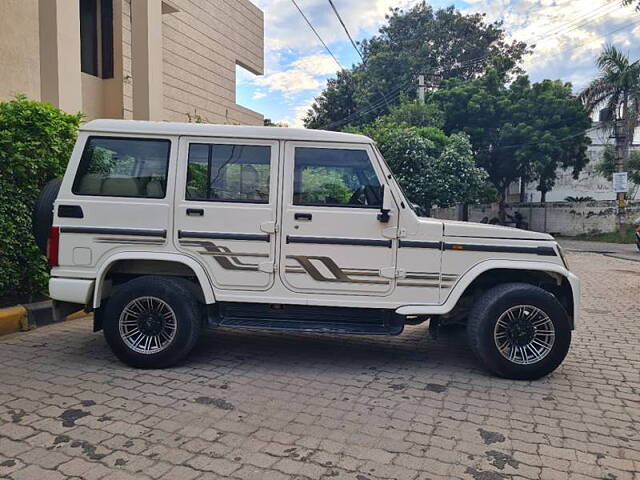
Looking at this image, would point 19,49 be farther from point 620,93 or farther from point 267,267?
point 620,93

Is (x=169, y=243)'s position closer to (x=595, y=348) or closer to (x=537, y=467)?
(x=537, y=467)

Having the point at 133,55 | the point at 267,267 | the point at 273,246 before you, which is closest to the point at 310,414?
the point at 267,267

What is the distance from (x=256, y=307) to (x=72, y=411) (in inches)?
64.8

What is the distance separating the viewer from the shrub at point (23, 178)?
230 inches

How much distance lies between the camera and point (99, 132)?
461 centimetres

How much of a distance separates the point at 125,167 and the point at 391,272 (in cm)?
252

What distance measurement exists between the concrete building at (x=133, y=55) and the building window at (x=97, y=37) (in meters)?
0.02

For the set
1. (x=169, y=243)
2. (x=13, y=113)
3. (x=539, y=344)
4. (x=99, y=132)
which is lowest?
(x=539, y=344)

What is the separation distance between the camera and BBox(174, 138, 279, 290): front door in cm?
450

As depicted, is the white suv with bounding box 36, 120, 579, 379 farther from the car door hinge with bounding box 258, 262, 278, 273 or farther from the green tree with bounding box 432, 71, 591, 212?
the green tree with bounding box 432, 71, 591, 212

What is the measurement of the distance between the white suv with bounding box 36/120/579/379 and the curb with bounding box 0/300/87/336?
136 cm

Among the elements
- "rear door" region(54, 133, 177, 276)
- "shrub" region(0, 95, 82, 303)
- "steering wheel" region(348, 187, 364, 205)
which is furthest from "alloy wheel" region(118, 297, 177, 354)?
"shrub" region(0, 95, 82, 303)

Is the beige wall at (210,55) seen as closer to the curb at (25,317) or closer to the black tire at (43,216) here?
the curb at (25,317)

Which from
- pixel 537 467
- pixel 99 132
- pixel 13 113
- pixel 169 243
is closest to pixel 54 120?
pixel 13 113
